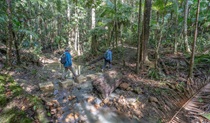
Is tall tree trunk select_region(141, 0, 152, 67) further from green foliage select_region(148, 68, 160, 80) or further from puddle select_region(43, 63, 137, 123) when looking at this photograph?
puddle select_region(43, 63, 137, 123)

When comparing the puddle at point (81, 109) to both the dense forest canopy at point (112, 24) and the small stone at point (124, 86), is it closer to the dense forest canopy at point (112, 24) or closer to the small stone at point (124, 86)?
the small stone at point (124, 86)

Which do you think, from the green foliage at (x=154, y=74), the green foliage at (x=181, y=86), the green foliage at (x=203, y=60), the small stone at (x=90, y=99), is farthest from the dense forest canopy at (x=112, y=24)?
the small stone at (x=90, y=99)

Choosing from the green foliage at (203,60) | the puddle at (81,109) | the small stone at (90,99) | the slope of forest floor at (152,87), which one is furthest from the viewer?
the green foliage at (203,60)

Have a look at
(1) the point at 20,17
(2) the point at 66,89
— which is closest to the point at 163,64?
(2) the point at 66,89

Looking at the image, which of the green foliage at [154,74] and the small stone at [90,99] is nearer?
→ the small stone at [90,99]

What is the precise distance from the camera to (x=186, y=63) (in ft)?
29.0

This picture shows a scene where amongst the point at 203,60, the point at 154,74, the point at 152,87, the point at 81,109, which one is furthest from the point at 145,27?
the point at 81,109

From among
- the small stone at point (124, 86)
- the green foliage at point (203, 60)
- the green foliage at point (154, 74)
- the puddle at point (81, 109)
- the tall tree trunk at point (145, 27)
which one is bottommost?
the puddle at point (81, 109)

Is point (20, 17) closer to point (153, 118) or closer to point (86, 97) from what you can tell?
point (86, 97)

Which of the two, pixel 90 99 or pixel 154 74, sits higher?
pixel 154 74

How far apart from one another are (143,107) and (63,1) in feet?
52.3

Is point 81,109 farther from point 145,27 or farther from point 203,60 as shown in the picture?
point 203,60

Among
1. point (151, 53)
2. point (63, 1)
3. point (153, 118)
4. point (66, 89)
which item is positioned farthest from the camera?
point (63, 1)

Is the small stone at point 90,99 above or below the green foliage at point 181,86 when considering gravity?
below
